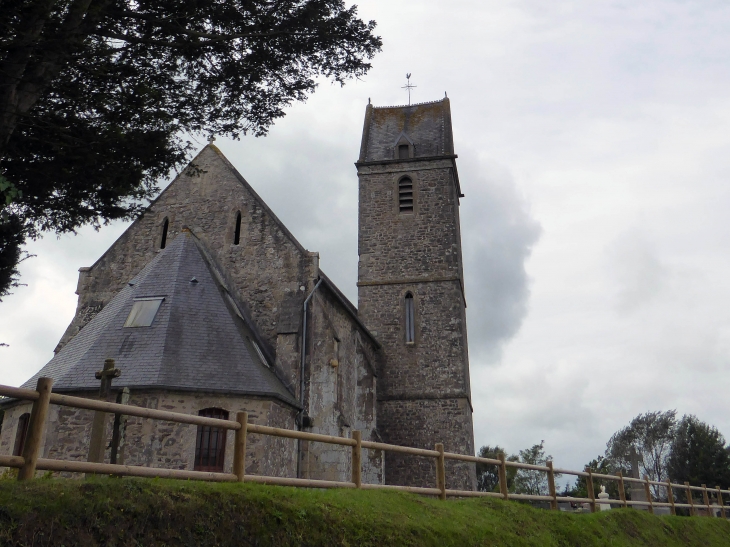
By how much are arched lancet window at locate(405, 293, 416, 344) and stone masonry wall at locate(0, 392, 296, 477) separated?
1234 cm

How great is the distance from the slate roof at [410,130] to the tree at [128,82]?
2147 centimetres

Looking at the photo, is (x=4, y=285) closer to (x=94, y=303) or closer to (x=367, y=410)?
(x=94, y=303)

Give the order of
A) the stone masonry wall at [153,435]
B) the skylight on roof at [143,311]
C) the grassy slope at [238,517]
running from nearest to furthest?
the grassy slope at [238,517] → the stone masonry wall at [153,435] → the skylight on roof at [143,311]

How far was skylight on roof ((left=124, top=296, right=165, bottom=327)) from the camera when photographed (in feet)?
53.8

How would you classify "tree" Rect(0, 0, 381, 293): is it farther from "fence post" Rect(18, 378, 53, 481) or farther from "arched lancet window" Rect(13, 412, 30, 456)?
"arched lancet window" Rect(13, 412, 30, 456)

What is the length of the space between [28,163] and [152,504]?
13.8ft

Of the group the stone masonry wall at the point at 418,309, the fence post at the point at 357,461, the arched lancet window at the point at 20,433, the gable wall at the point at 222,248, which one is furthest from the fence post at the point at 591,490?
the arched lancet window at the point at 20,433

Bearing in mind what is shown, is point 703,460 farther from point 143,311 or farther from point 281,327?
point 143,311

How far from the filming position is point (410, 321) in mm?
27344

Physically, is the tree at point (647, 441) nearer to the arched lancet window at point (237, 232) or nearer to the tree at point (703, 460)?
the tree at point (703, 460)

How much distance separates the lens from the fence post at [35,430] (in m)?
5.78

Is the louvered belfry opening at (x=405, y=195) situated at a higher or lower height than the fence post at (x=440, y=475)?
higher

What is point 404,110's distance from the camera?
33562mm

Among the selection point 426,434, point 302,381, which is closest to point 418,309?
point 426,434
